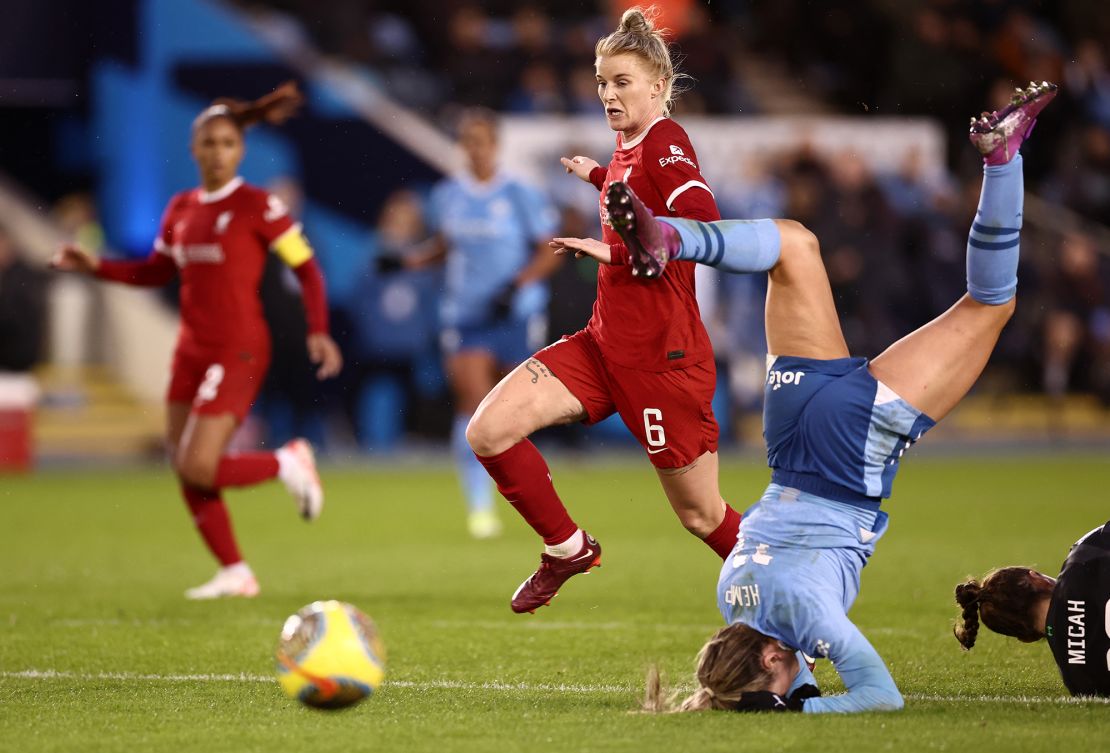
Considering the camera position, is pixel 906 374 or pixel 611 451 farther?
pixel 611 451

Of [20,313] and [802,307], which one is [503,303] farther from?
[20,313]

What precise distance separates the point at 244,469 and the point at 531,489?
2891mm

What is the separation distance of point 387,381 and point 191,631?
1093cm

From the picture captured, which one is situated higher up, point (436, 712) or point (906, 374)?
point (906, 374)

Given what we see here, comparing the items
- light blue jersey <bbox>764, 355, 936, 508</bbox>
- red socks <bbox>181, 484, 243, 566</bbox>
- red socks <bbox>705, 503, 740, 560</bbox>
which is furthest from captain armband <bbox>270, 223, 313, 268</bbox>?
light blue jersey <bbox>764, 355, 936, 508</bbox>

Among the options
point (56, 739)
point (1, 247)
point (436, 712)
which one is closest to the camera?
point (56, 739)

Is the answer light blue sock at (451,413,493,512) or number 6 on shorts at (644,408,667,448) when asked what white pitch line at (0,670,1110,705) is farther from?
light blue sock at (451,413,493,512)

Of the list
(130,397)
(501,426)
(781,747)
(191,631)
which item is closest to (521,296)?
(191,631)

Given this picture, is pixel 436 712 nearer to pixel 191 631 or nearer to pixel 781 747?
pixel 781 747

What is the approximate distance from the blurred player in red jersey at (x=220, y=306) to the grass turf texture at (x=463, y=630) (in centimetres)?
53

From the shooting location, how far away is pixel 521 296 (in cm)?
1189

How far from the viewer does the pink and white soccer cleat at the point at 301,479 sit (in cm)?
906

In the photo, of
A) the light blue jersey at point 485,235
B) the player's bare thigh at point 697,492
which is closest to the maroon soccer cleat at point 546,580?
the player's bare thigh at point 697,492

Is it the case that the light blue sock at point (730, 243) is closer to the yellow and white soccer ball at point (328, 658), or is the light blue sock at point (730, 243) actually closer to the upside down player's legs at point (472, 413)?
the yellow and white soccer ball at point (328, 658)
